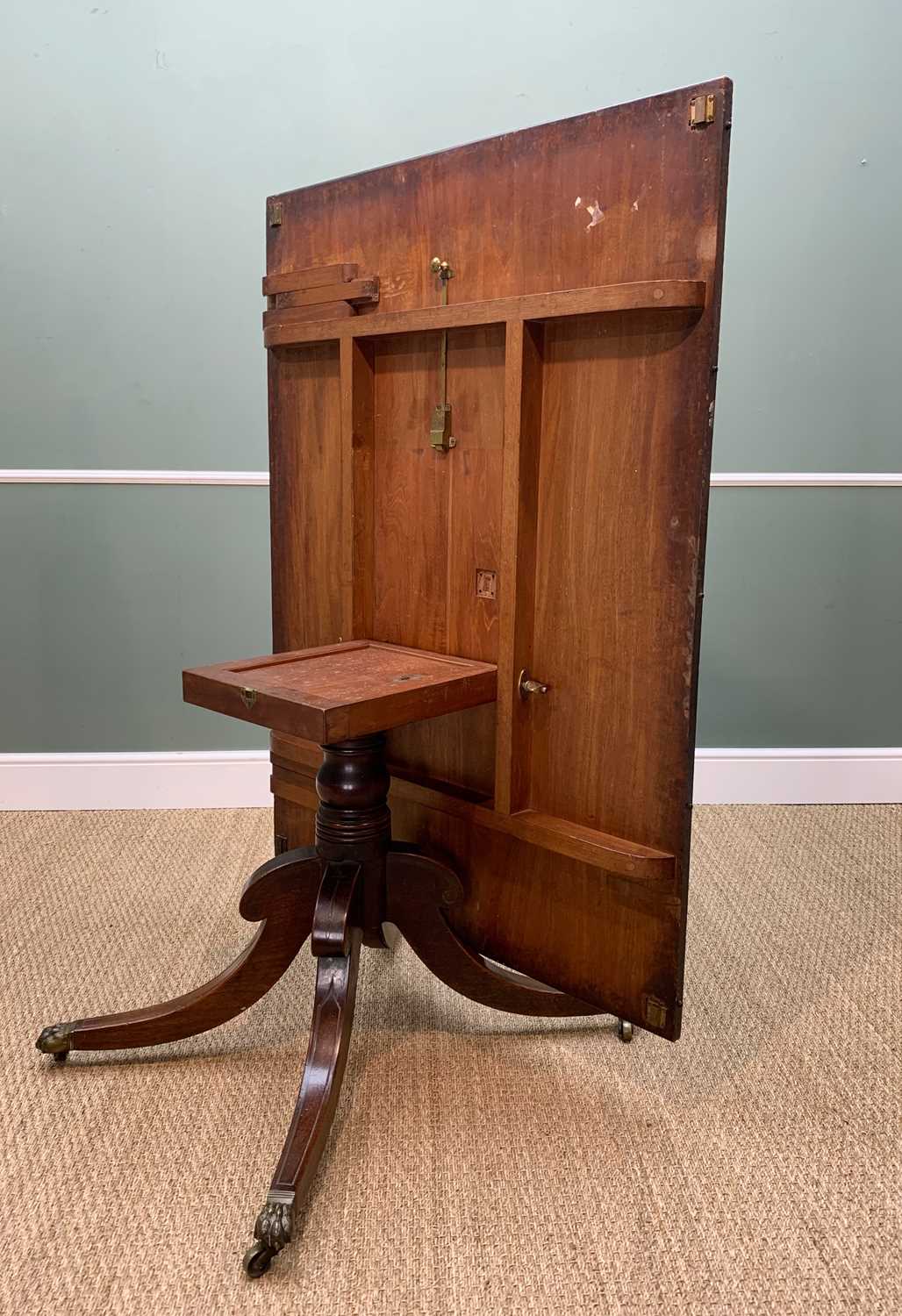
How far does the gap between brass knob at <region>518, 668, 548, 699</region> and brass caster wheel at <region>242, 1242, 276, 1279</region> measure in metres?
0.75

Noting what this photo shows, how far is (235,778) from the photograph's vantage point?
2.70 meters

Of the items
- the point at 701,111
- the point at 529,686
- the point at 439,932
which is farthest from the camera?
the point at 439,932

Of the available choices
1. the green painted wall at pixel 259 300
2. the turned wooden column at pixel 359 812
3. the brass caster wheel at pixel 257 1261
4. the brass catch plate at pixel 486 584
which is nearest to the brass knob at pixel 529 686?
the brass catch plate at pixel 486 584

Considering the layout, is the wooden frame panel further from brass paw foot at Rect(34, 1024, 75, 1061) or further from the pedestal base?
brass paw foot at Rect(34, 1024, 75, 1061)

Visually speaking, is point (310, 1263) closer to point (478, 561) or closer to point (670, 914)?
point (670, 914)

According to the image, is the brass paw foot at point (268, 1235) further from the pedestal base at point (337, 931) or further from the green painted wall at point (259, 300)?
the green painted wall at point (259, 300)

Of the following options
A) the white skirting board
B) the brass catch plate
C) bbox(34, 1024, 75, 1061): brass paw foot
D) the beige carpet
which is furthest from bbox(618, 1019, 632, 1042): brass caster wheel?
the white skirting board

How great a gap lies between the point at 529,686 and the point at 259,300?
151cm

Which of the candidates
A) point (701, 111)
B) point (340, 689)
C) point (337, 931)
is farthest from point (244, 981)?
point (701, 111)

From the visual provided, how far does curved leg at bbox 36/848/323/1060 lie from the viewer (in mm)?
1538

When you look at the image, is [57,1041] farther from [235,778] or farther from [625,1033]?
[235,778]

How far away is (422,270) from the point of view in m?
1.46

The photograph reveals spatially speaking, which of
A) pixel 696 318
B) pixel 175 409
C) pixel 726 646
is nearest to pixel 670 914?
pixel 696 318

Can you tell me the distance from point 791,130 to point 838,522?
0.95 meters
